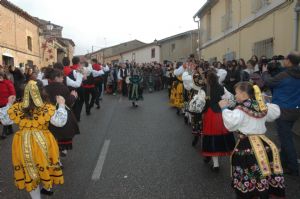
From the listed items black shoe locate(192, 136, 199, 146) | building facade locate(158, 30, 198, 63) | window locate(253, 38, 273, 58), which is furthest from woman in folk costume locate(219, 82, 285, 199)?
→ building facade locate(158, 30, 198, 63)

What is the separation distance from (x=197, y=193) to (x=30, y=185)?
2.15 m

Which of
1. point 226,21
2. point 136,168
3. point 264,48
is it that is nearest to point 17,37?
point 226,21

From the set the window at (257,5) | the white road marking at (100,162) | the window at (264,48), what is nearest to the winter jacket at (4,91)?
the white road marking at (100,162)

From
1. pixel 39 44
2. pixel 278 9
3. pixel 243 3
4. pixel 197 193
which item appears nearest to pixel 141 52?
pixel 39 44

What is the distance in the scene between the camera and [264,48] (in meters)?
13.4

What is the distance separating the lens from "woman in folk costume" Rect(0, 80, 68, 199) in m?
4.05

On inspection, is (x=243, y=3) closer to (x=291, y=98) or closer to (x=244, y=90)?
(x=291, y=98)

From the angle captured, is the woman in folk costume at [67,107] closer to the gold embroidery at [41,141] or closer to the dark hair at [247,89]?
the gold embroidery at [41,141]

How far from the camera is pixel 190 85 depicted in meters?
7.88

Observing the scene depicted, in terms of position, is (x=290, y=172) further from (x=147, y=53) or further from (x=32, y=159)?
(x=147, y=53)

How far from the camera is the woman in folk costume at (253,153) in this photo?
3893 mm

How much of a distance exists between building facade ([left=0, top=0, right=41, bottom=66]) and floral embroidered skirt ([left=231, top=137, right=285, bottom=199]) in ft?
61.5

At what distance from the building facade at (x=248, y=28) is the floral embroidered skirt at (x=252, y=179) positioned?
7.14m

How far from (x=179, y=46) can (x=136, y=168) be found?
3255 centimetres
